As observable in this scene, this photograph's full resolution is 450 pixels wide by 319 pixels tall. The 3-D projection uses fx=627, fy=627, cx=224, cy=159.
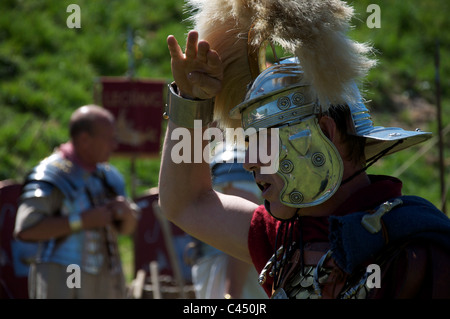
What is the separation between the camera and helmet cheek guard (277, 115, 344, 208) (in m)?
1.81

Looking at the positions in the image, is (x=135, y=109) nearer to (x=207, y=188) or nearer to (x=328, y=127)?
(x=207, y=188)

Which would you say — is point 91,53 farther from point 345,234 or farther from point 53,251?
point 345,234

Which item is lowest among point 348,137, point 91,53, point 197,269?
point 197,269

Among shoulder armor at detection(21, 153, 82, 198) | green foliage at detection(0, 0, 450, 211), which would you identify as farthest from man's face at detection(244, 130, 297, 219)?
green foliage at detection(0, 0, 450, 211)

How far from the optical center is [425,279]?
160cm

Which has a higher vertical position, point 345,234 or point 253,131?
point 253,131

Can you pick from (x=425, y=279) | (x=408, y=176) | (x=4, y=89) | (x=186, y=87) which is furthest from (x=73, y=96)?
(x=425, y=279)

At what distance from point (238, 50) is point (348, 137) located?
0.45 m

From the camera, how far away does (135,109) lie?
21.7 feet

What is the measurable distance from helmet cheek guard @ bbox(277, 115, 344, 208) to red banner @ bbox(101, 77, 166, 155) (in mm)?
4910
